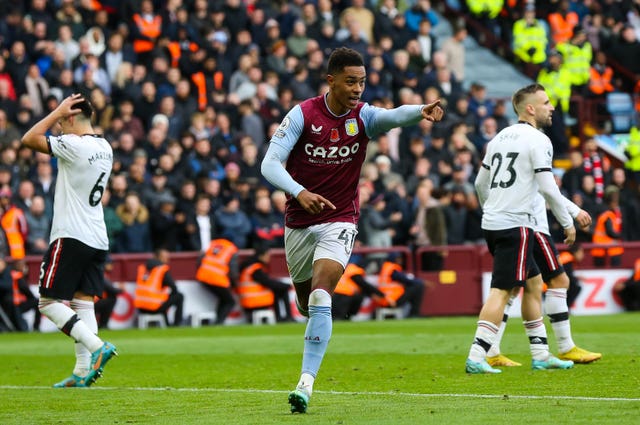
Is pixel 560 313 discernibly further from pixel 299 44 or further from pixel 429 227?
pixel 299 44

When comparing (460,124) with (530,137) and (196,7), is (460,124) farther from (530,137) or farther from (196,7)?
(530,137)

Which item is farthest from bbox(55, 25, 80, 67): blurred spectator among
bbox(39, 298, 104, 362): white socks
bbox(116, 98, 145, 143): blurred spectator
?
bbox(39, 298, 104, 362): white socks

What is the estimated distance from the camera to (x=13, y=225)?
69.7ft

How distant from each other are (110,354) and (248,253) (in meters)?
11.3

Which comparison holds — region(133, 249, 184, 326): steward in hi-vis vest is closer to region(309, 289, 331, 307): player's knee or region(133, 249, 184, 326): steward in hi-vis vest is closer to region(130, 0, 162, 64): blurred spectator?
region(130, 0, 162, 64): blurred spectator

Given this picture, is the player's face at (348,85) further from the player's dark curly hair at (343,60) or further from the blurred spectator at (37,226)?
the blurred spectator at (37,226)

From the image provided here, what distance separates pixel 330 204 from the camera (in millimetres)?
9023

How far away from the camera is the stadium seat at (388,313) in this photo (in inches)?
910

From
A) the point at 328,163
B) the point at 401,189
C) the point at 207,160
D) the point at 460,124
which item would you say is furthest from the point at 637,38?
the point at 328,163

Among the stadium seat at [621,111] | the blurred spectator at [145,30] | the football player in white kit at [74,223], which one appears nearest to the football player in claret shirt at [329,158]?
the football player in white kit at [74,223]

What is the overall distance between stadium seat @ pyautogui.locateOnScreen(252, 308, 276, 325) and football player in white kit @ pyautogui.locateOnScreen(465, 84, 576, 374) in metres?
10.9

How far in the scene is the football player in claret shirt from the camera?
9.40 m

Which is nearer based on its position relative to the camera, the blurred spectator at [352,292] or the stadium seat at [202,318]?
the stadium seat at [202,318]

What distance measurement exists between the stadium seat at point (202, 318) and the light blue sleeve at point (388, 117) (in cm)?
1306
